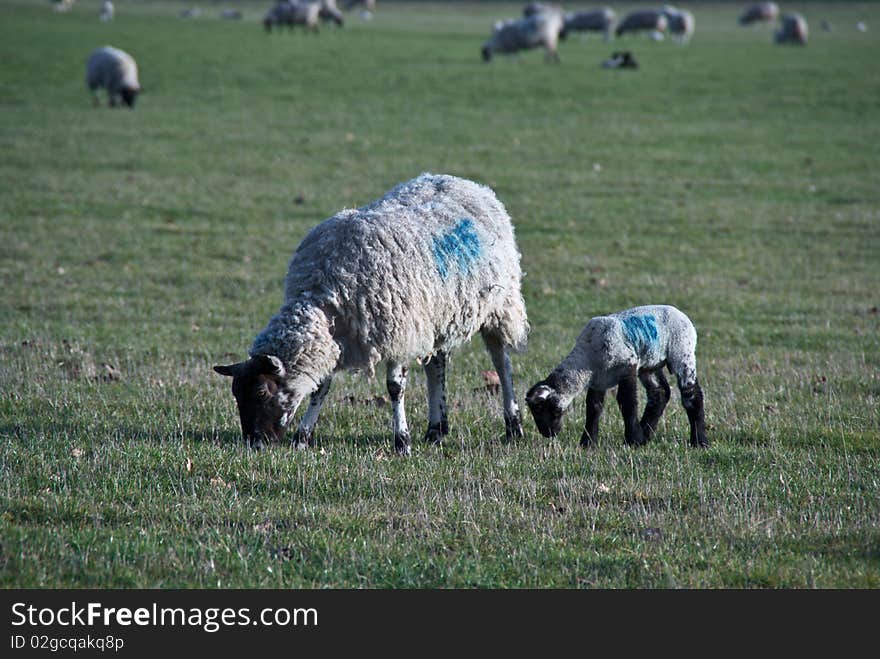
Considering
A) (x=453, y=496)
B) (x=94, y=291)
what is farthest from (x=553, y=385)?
(x=94, y=291)

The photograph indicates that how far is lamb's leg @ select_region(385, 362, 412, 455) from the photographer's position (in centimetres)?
870

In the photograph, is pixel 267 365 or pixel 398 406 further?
pixel 398 406

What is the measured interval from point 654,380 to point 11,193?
16.7 m

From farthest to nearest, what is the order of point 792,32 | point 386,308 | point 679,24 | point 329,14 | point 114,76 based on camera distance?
point 329,14
point 679,24
point 792,32
point 114,76
point 386,308

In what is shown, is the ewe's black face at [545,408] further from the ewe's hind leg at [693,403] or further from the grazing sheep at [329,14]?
the grazing sheep at [329,14]

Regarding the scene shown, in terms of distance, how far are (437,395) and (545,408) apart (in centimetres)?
94

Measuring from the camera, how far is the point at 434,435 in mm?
9164

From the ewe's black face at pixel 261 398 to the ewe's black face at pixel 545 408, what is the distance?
198 centimetres

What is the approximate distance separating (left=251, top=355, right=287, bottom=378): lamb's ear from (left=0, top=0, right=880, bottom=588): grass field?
0.63m

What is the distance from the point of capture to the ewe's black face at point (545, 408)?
352 inches

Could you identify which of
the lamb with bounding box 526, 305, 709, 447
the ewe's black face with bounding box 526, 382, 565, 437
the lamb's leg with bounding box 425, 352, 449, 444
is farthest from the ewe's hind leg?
the lamb's leg with bounding box 425, 352, 449, 444

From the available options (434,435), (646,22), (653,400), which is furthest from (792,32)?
(434,435)

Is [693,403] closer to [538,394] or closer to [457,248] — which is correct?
[538,394]

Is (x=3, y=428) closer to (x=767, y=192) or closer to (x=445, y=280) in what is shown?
(x=445, y=280)
